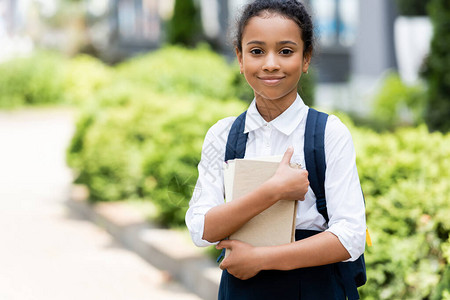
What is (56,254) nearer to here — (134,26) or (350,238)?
(350,238)

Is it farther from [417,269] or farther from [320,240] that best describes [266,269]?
[417,269]

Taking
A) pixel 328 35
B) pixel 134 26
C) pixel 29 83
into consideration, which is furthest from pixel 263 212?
pixel 134 26

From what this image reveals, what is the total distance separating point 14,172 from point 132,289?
539 cm

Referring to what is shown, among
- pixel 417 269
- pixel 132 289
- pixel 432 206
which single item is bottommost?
pixel 132 289

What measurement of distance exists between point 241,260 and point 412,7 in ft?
26.9

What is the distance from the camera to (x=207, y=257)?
4176 millimetres

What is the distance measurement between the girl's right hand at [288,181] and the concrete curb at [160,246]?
2.45 m

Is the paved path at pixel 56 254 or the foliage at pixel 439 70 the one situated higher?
the foliage at pixel 439 70

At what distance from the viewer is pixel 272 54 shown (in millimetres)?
1445

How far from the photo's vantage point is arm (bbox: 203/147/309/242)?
1.39 metres

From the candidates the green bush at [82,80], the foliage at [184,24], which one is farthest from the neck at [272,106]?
the green bush at [82,80]

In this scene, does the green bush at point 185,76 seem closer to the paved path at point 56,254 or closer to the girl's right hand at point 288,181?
the paved path at point 56,254

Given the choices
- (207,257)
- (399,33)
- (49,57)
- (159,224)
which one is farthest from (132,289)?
(49,57)

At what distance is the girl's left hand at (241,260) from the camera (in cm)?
142
